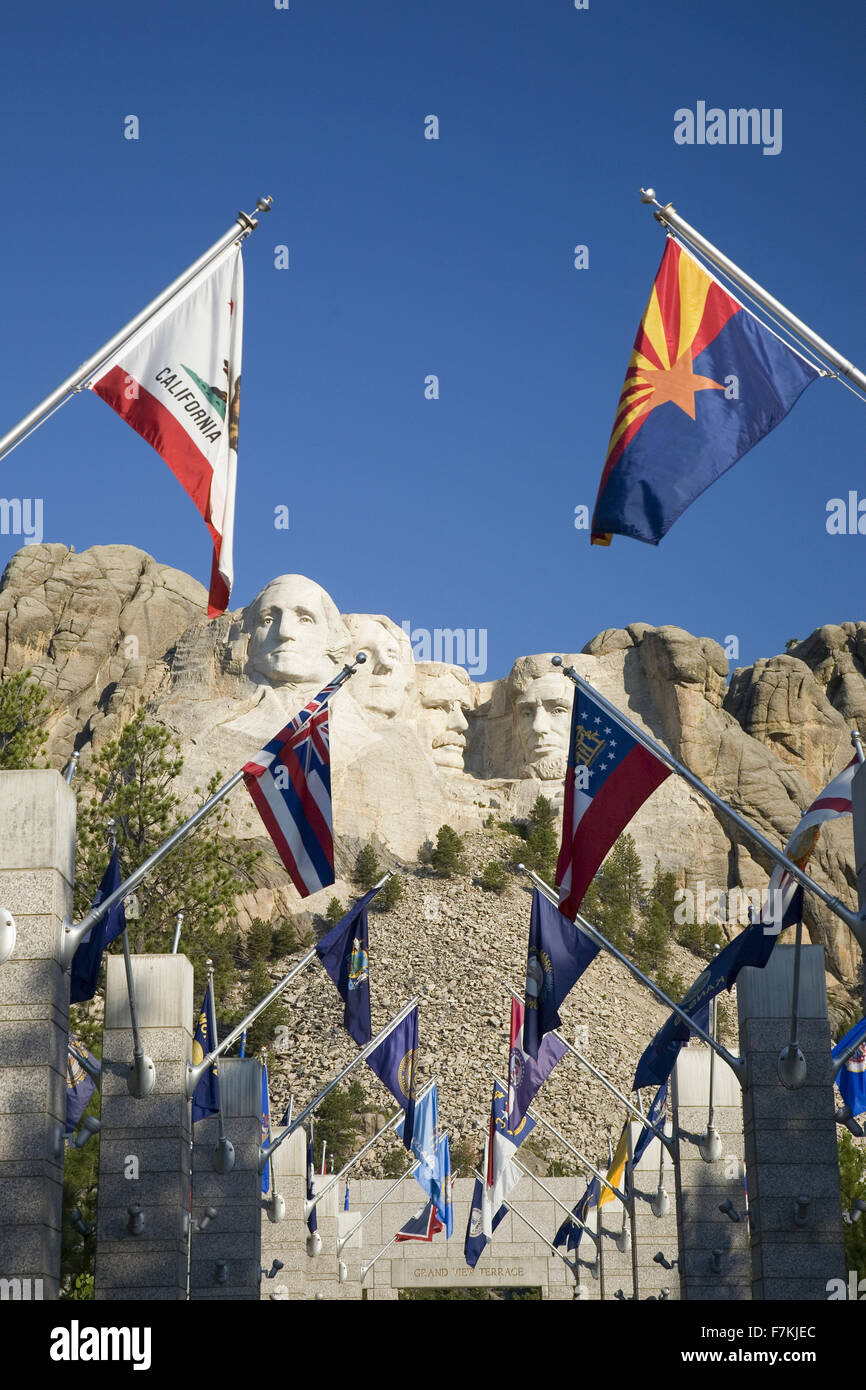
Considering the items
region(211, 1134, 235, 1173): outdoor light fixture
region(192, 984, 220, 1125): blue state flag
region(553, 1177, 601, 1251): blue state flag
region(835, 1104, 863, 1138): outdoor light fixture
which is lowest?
region(553, 1177, 601, 1251): blue state flag

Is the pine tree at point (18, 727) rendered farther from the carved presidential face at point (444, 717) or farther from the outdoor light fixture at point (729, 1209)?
the carved presidential face at point (444, 717)

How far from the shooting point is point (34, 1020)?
1272 centimetres

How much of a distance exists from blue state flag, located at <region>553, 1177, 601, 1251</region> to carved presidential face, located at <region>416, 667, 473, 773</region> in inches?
1928

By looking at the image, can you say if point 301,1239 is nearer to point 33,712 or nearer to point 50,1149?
point 33,712

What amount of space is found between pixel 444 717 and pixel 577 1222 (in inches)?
2122

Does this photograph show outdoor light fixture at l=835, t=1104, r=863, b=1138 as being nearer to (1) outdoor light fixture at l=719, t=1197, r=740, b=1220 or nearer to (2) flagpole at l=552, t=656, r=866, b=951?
(1) outdoor light fixture at l=719, t=1197, r=740, b=1220

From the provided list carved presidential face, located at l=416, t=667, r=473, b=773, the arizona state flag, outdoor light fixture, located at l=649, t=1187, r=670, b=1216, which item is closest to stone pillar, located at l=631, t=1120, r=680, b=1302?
outdoor light fixture, located at l=649, t=1187, r=670, b=1216

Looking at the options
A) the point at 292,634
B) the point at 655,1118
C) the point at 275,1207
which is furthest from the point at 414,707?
the point at 655,1118

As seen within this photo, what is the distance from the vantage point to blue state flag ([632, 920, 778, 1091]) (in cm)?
1869

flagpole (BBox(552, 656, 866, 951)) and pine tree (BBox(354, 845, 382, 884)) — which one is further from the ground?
pine tree (BBox(354, 845, 382, 884))

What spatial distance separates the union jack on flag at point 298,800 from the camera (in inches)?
672

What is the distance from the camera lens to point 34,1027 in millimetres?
12727

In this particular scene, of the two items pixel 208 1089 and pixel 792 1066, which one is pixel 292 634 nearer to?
pixel 208 1089

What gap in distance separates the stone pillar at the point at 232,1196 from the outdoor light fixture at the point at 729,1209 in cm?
662
